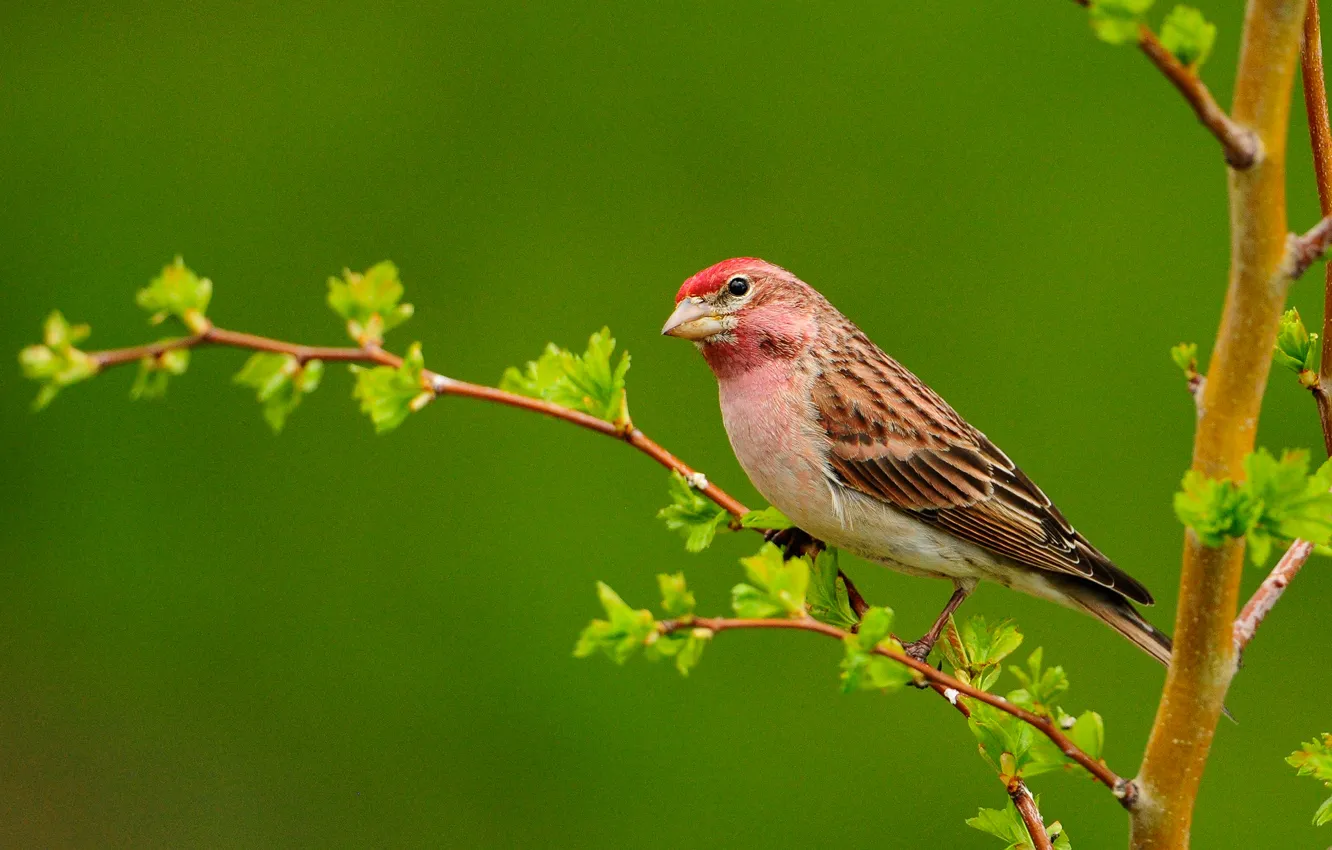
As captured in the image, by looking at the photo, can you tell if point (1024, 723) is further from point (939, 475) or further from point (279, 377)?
point (939, 475)

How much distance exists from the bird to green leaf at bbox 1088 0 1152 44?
200 cm

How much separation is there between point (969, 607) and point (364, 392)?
4331 mm

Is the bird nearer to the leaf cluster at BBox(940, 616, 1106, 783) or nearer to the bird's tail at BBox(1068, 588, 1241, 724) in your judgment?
the bird's tail at BBox(1068, 588, 1241, 724)

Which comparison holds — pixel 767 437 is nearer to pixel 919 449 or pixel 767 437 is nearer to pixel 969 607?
pixel 919 449

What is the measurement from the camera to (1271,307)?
171 cm

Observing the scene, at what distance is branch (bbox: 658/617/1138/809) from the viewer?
1.88 m

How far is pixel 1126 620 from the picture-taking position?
360cm

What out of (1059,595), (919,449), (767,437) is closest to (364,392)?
(767,437)

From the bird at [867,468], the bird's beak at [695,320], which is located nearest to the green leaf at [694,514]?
the bird at [867,468]

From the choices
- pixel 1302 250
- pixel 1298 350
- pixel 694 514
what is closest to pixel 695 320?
pixel 694 514

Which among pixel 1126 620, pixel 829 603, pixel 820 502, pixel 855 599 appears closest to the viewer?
pixel 829 603

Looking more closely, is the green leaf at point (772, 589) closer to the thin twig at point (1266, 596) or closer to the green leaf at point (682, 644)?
the green leaf at point (682, 644)

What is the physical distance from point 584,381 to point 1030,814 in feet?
3.33

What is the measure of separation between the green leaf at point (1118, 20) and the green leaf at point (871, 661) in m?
0.73
